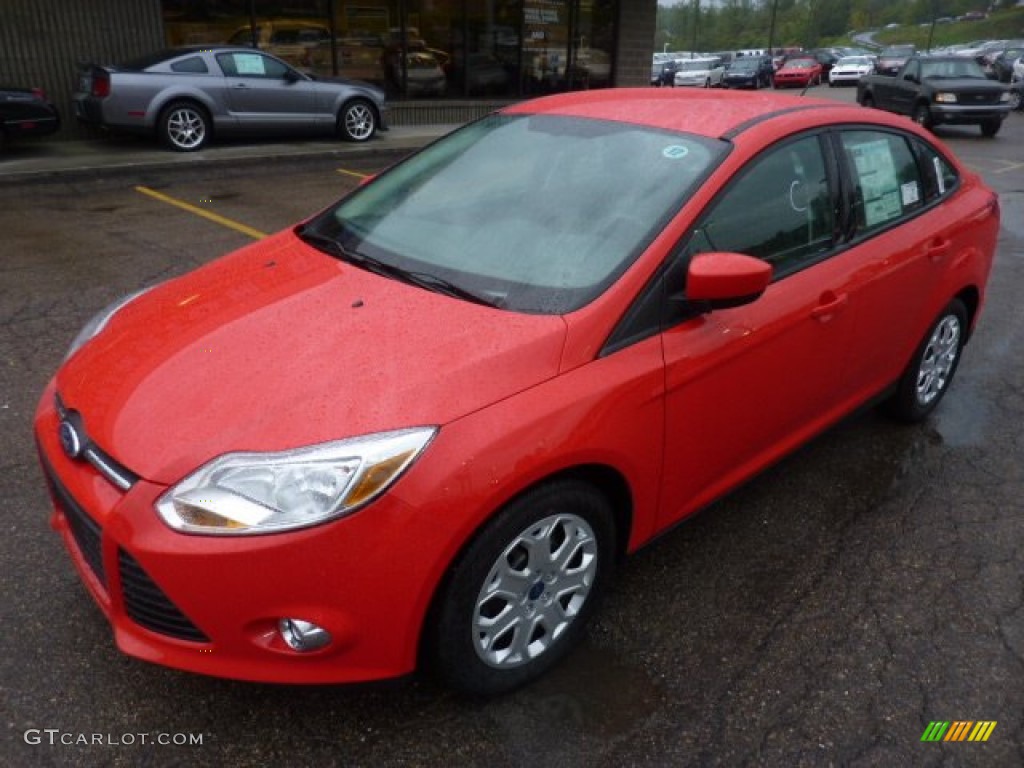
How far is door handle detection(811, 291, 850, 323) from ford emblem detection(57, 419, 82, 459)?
2378mm

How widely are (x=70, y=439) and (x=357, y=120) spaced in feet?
38.3

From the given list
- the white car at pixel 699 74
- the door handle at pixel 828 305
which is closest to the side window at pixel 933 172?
the door handle at pixel 828 305

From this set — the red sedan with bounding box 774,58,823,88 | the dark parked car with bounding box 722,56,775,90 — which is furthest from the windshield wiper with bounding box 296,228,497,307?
the red sedan with bounding box 774,58,823,88

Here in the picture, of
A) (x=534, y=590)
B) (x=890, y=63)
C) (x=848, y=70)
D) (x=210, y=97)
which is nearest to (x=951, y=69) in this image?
(x=210, y=97)

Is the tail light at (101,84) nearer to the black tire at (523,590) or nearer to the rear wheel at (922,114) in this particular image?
the black tire at (523,590)

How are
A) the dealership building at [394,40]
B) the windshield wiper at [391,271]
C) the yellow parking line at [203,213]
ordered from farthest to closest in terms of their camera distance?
the dealership building at [394,40] < the yellow parking line at [203,213] < the windshield wiper at [391,271]

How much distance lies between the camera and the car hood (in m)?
2.07

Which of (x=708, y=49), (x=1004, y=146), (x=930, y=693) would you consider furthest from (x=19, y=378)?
(x=708, y=49)

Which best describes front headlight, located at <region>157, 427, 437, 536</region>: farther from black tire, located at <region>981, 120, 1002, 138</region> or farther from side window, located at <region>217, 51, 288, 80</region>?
black tire, located at <region>981, 120, 1002, 138</region>

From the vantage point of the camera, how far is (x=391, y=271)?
2758 mm

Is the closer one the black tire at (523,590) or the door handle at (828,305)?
the black tire at (523,590)

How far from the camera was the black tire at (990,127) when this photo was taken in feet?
57.4

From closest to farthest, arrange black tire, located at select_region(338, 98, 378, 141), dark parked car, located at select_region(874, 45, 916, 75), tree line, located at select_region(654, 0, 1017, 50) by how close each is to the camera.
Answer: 1. black tire, located at select_region(338, 98, 378, 141)
2. dark parked car, located at select_region(874, 45, 916, 75)
3. tree line, located at select_region(654, 0, 1017, 50)

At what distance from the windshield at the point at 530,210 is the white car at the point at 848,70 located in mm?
39465
